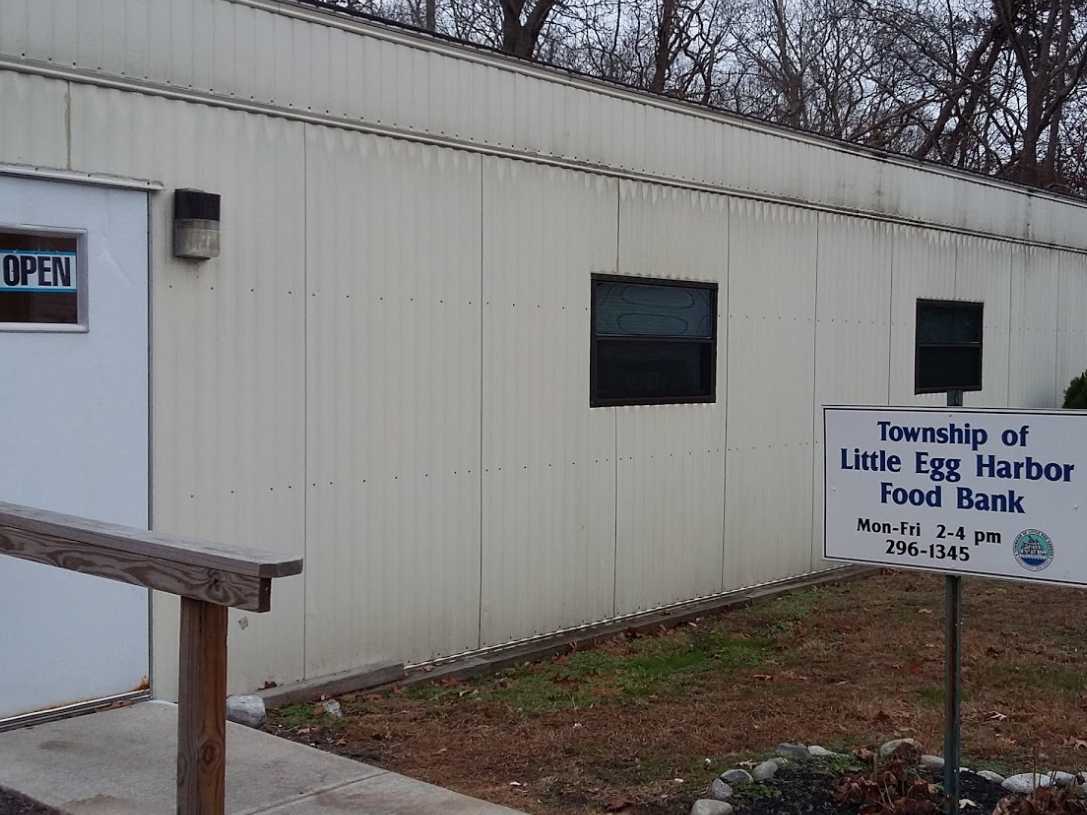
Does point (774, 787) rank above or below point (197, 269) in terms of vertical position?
below

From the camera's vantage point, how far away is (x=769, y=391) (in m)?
10.6

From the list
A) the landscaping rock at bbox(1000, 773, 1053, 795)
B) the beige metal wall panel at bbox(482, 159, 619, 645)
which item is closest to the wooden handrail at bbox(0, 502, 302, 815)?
the landscaping rock at bbox(1000, 773, 1053, 795)

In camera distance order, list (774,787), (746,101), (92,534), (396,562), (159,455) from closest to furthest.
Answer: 1. (92,534)
2. (774,787)
3. (159,455)
4. (396,562)
5. (746,101)

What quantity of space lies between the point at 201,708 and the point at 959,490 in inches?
114

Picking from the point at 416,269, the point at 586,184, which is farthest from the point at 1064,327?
the point at 416,269

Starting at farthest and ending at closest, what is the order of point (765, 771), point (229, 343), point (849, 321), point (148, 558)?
point (849, 321)
point (229, 343)
point (765, 771)
point (148, 558)

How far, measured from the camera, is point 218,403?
6.56 meters

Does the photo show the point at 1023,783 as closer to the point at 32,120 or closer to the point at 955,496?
the point at 955,496

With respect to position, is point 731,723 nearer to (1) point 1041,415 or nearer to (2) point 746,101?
(1) point 1041,415

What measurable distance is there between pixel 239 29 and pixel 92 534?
3.26 meters

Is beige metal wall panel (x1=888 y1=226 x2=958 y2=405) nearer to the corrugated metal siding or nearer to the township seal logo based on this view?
the corrugated metal siding

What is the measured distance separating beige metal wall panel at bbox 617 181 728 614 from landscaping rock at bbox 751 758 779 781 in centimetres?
369

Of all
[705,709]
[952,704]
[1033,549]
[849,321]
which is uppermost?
[849,321]

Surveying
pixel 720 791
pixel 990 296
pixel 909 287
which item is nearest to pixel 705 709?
pixel 720 791
